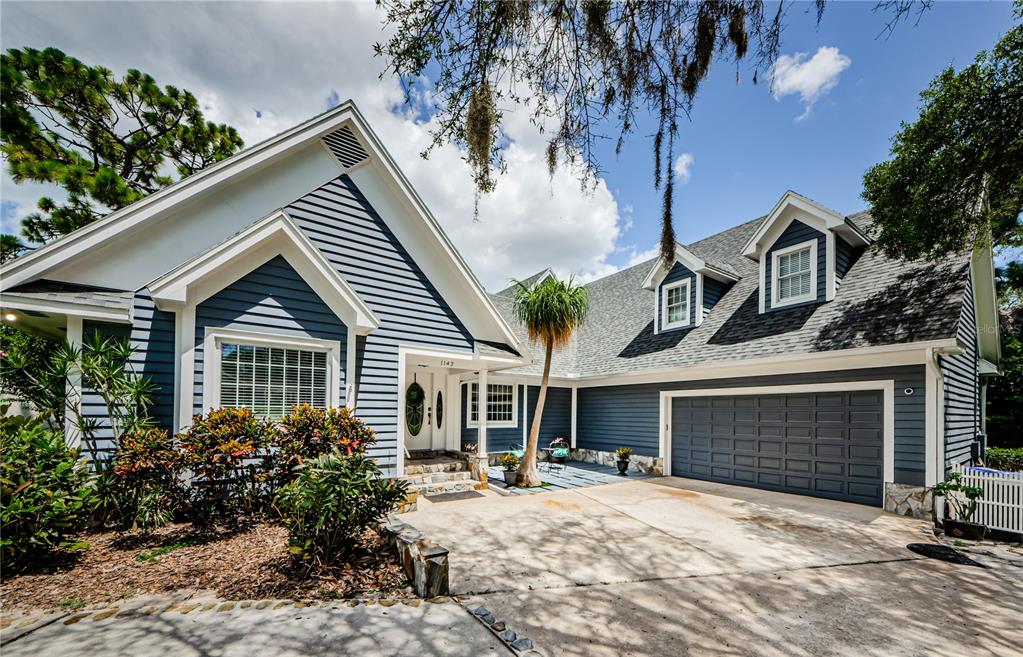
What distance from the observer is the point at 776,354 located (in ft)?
29.0

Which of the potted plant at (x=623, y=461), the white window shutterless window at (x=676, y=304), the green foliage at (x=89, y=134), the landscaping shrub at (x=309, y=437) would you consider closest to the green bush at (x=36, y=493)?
the landscaping shrub at (x=309, y=437)

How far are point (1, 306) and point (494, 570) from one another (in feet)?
20.5

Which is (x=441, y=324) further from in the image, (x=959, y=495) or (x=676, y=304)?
(x=959, y=495)

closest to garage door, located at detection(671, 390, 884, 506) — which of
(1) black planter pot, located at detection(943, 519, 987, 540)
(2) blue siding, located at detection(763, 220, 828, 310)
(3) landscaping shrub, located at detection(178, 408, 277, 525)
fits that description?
(1) black planter pot, located at detection(943, 519, 987, 540)

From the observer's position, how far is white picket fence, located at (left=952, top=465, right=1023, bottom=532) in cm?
597

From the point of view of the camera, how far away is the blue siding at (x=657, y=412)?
741 cm

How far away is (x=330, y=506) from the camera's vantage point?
156 inches

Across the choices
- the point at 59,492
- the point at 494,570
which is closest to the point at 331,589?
the point at 494,570

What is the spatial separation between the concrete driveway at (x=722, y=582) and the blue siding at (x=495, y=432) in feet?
14.3

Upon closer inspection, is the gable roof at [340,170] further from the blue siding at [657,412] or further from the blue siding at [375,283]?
the blue siding at [657,412]

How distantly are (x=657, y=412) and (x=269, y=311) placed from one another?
30.9 feet

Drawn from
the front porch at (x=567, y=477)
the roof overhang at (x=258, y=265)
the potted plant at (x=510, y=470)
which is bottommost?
the front porch at (x=567, y=477)

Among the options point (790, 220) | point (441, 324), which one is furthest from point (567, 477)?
point (790, 220)

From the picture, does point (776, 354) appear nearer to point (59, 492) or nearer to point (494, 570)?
point (494, 570)
